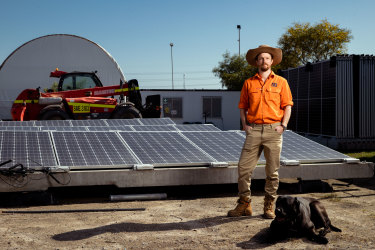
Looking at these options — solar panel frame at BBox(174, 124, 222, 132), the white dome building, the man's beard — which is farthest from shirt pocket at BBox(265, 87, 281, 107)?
the white dome building

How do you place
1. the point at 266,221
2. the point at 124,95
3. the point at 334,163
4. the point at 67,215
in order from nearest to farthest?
the point at 266,221 → the point at 67,215 → the point at 334,163 → the point at 124,95

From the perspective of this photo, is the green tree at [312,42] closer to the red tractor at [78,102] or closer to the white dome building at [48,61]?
the white dome building at [48,61]

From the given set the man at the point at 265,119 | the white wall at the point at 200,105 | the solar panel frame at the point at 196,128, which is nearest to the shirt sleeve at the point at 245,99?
the man at the point at 265,119

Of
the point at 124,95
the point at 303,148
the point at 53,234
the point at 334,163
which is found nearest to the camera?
the point at 53,234

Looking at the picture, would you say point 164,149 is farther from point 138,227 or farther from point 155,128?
point 138,227

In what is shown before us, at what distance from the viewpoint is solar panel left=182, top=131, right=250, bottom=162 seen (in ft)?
27.0

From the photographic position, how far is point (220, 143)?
905 cm

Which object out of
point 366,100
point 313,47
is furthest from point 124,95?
point 313,47

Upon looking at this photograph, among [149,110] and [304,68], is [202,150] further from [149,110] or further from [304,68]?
[304,68]

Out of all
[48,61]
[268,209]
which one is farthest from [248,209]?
[48,61]

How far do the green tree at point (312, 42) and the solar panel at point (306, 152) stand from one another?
1281 inches

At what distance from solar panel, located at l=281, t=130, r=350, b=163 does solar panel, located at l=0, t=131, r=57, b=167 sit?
14.2 ft

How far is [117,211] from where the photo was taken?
669cm

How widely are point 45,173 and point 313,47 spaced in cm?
3736
